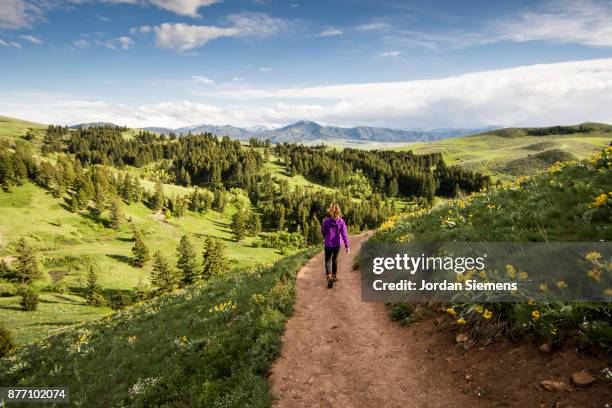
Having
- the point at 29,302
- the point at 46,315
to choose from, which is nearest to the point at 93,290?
the point at 29,302

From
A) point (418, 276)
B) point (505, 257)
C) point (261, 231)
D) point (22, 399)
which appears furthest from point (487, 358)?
point (261, 231)

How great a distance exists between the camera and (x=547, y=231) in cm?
865

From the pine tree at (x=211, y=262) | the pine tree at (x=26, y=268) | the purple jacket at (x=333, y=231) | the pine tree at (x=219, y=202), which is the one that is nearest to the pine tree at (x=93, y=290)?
the pine tree at (x=26, y=268)

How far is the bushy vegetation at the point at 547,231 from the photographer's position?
5.84 meters

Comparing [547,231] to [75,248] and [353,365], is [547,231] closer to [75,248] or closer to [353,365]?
[353,365]

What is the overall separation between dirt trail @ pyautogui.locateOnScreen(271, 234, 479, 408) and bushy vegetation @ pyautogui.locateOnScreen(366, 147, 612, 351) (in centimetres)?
165

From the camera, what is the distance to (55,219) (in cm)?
11188

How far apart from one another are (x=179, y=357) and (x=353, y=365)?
657 cm

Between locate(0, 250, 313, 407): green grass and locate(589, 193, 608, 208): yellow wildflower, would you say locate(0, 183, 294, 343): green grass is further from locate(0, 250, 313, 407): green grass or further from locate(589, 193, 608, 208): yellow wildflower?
locate(589, 193, 608, 208): yellow wildflower

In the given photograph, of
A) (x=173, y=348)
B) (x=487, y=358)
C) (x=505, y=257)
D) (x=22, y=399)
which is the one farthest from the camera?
(x=22, y=399)

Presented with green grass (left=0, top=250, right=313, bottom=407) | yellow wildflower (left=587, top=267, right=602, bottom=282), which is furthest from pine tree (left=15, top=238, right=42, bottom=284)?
yellow wildflower (left=587, top=267, right=602, bottom=282)

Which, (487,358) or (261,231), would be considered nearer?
(487,358)

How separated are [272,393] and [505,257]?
7.13 metres

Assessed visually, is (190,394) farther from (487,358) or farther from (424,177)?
(424,177)
